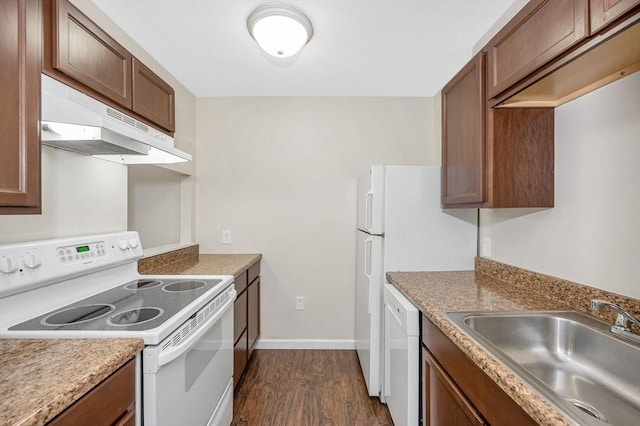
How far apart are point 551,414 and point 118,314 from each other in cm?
141

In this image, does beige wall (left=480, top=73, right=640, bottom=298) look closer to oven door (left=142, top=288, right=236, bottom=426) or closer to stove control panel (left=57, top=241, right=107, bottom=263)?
oven door (left=142, top=288, right=236, bottom=426)

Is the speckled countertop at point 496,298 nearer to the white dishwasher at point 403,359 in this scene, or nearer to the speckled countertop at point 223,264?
the white dishwasher at point 403,359

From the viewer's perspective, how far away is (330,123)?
292 cm

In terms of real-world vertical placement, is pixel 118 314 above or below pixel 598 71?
below

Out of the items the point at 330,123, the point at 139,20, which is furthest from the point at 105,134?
the point at 330,123

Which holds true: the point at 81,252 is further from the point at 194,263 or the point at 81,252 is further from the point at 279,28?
the point at 279,28

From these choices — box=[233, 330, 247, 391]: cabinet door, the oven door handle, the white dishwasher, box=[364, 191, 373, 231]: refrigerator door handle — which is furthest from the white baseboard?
the oven door handle

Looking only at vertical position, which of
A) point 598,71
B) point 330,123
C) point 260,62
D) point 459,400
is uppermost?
point 260,62

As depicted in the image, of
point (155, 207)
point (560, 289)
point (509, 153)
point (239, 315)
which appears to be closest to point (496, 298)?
point (560, 289)

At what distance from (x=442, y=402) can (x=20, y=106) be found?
1.71 m

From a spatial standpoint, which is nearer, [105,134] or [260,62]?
[105,134]

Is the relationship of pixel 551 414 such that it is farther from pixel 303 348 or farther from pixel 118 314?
pixel 303 348

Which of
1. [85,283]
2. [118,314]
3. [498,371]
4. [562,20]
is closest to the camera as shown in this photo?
[498,371]

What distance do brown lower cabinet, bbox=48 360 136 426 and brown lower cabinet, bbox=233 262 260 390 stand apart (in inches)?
43.7
